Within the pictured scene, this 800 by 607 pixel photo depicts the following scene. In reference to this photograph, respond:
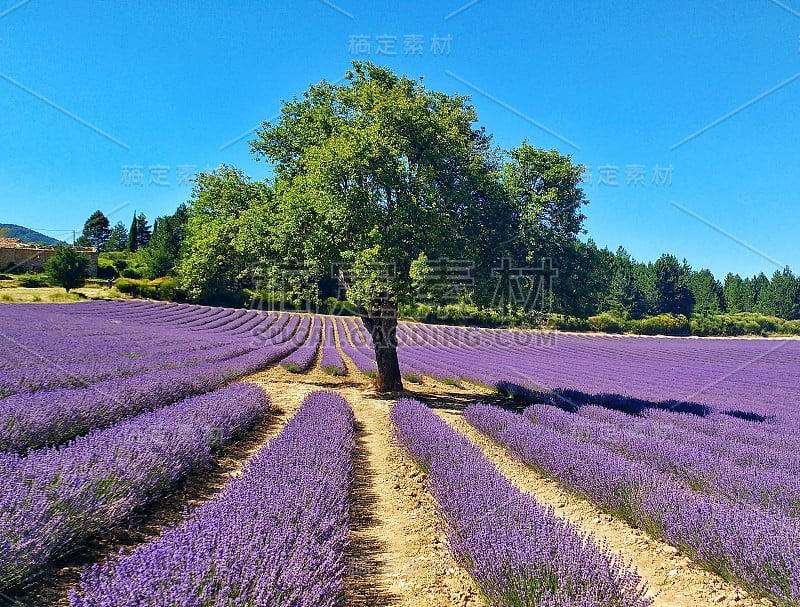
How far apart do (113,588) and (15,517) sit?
40.5 inches

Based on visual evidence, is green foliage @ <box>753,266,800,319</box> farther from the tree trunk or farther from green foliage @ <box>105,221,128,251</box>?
green foliage @ <box>105,221,128,251</box>

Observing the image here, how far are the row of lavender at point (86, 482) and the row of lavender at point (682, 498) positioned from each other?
12.1 ft

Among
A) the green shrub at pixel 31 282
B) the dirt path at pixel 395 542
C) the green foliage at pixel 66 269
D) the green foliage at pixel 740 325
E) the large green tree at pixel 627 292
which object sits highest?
the large green tree at pixel 627 292

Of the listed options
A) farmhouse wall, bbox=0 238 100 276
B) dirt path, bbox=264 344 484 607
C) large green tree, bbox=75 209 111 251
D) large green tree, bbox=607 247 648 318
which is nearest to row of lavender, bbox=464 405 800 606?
dirt path, bbox=264 344 484 607

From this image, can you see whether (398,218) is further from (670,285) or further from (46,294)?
(670,285)

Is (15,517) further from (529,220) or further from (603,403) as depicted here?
(603,403)

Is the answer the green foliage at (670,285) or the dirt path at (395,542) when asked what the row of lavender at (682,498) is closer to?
the dirt path at (395,542)

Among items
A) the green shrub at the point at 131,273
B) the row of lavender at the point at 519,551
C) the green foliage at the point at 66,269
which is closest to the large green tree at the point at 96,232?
the green shrub at the point at 131,273

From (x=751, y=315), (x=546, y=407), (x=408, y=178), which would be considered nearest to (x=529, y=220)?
(x=408, y=178)

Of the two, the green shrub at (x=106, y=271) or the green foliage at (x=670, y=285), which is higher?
the green foliage at (x=670, y=285)

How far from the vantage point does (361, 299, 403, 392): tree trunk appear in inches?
397

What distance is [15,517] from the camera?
2.36 meters

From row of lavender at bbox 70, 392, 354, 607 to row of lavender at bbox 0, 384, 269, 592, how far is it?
298 millimetres

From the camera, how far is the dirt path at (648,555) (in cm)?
284
